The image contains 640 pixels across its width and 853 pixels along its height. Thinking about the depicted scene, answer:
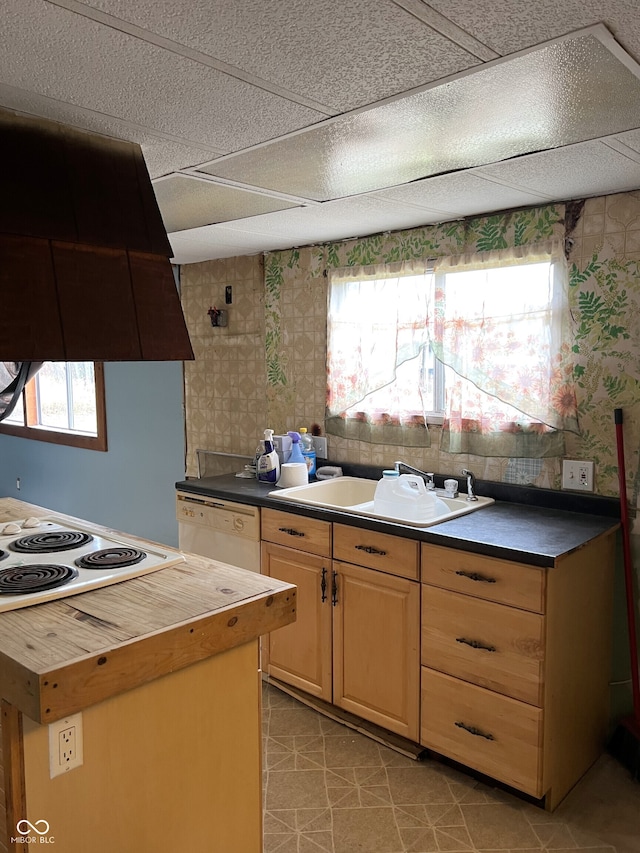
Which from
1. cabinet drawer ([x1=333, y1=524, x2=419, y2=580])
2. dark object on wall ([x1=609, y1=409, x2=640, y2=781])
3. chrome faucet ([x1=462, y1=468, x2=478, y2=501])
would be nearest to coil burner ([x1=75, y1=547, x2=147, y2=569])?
cabinet drawer ([x1=333, y1=524, x2=419, y2=580])

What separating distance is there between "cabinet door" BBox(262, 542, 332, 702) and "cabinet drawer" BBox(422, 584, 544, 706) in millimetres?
497

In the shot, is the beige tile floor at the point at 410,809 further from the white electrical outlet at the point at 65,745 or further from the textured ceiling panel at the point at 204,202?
the textured ceiling panel at the point at 204,202

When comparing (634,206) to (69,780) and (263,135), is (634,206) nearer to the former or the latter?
(263,135)

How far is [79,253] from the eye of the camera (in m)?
1.80

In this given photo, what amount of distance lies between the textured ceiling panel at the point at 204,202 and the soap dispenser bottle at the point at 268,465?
1.04 m

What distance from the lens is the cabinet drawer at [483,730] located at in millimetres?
2146

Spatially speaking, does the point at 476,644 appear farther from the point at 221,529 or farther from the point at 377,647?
the point at 221,529

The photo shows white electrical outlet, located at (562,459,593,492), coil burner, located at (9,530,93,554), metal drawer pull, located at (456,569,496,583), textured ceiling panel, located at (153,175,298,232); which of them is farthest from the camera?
white electrical outlet, located at (562,459,593,492)

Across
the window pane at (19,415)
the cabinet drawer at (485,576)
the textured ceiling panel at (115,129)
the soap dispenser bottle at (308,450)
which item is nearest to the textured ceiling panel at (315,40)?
the textured ceiling panel at (115,129)

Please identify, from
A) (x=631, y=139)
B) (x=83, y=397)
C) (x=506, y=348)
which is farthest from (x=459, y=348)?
(x=83, y=397)

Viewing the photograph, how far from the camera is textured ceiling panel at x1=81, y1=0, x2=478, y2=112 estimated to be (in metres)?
1.17

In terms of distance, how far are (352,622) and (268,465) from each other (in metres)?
0.90

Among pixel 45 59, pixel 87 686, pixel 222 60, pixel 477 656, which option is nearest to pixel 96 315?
pixel 45 59

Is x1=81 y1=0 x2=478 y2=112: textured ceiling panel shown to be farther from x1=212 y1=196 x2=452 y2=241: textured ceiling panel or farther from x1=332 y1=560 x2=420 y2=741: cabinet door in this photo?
x1=332 y1=560 x2=420 y2=741: cabinet door
